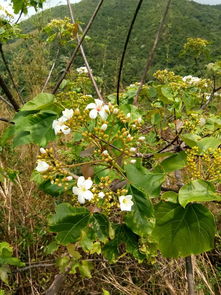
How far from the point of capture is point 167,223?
1250 mm

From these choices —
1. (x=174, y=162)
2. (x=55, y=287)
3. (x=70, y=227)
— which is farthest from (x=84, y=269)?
(x=174, y=162)

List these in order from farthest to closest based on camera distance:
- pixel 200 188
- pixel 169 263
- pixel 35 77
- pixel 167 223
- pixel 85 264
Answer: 1. pixel 35 77
2. pixel 169 263
3. pixel 85 264
4. pixel 167 223
5. pixel 200 188

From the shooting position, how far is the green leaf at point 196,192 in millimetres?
1080

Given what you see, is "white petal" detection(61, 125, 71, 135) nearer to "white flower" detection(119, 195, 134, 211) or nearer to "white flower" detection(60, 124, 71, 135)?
"white flower" detection(60, 124, 71, 135)

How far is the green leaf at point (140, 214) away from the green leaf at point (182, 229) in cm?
9

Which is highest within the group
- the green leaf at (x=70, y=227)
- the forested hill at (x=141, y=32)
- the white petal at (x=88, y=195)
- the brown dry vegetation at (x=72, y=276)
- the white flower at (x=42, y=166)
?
the white flower at (x=42, y=166)

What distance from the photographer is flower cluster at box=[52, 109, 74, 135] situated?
124 centimetres

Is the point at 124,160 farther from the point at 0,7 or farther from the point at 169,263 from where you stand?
the point at 0,7

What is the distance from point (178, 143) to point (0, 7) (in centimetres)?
223

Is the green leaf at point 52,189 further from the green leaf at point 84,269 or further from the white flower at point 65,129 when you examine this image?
the green leaf at point 84,269

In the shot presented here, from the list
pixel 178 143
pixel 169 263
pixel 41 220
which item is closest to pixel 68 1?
pixel 178 143

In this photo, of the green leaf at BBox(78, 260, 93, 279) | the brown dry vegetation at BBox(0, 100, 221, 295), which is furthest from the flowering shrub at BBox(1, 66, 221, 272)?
the brown dry vegetation at BBox(0, 100, 221, 295)

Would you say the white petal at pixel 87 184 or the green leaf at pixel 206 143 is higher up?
the white petal at pixel 87 184

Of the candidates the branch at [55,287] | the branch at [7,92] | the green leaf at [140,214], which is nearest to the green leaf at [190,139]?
the green leaf at [140,214]
